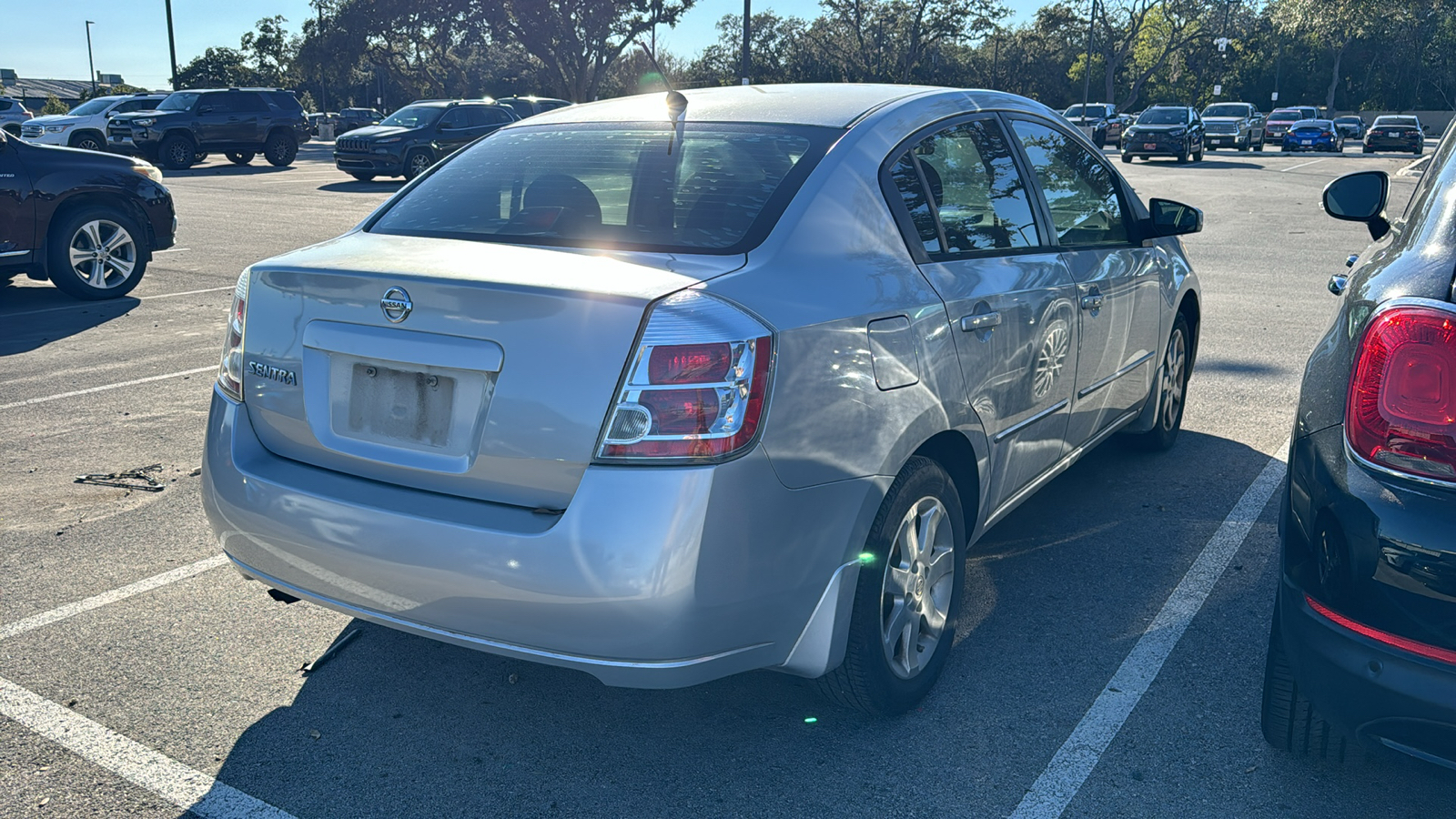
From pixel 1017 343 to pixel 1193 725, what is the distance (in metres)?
1.19

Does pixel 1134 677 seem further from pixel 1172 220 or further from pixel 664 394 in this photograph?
pixel 1172 220

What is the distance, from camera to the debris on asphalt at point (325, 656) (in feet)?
11.4

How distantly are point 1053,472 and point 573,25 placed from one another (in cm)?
5203

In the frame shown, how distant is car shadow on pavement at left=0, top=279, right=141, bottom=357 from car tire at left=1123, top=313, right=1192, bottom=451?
280 inches

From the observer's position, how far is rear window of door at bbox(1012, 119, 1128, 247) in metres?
4.14

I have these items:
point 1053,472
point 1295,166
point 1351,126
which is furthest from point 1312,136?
point 1053,472

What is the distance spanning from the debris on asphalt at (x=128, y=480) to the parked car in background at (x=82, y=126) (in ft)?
89.4

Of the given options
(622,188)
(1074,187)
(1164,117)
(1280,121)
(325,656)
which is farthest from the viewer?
(1280,121)

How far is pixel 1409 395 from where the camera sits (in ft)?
7.58

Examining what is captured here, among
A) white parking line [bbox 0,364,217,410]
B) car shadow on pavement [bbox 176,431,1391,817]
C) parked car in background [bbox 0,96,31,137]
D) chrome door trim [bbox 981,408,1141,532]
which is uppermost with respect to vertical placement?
parked car in background [bbox 0,96,31,137]

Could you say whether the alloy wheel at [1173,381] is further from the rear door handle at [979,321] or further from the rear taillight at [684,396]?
the rear taillight at [684,396]

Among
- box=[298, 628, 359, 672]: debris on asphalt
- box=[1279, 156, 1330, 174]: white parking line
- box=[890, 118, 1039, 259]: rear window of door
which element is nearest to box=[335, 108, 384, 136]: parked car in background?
box=[1279, 156, 1330, 174]: white parking line

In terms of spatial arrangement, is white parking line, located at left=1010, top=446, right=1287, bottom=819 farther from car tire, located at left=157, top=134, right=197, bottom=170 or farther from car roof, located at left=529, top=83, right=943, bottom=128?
car tire, located at left=157, top=134, right=197, bottom=170

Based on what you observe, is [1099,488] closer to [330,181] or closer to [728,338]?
[728,338]
